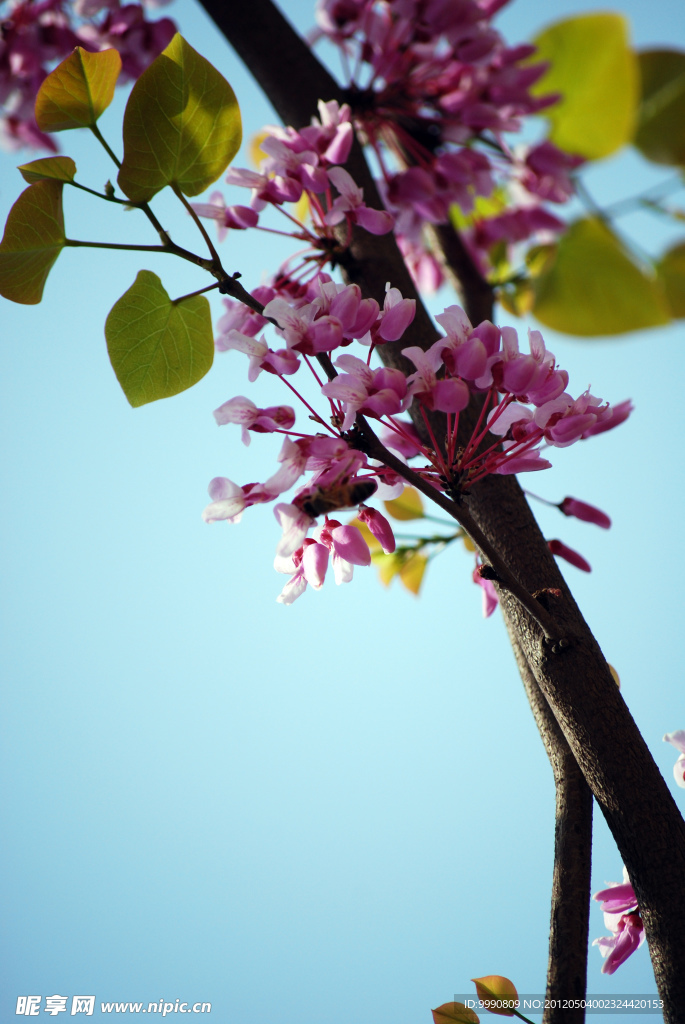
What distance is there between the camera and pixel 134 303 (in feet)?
1.76

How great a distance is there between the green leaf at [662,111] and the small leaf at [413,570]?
785mm

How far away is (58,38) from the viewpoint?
3.84 feet

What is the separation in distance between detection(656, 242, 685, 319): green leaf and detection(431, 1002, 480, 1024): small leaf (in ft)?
2.26

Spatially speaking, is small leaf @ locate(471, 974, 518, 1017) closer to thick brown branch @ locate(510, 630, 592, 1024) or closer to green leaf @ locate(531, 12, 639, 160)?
thick brown branch @ locate(510, 630, 592, 1024)

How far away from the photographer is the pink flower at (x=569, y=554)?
0.62 m

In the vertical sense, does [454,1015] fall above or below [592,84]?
below

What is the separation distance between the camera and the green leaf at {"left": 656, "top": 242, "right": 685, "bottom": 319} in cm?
19

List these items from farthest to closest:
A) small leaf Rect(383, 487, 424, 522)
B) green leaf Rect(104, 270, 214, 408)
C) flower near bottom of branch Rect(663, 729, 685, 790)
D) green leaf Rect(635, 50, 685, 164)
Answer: small leaf Rect(383, 487, 424, 522), flower near bottom of branch Rect(663, 729, 685, 790), green leaf Rect(104, 270, 214, 408), green leaf Rect(635, 50, 685, 164)

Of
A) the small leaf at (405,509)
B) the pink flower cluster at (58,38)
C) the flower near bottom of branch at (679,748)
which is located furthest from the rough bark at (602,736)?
the pink flower cluster at (58,38)

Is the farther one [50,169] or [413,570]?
[413,570]

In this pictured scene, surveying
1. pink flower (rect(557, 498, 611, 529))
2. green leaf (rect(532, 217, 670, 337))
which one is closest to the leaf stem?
green leaf (rect(532, 217, 670, 337))

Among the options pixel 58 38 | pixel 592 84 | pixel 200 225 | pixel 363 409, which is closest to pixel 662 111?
pixel 592 84

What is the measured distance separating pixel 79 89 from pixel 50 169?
6 centimetres

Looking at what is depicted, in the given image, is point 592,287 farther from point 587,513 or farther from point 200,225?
point 587,513
